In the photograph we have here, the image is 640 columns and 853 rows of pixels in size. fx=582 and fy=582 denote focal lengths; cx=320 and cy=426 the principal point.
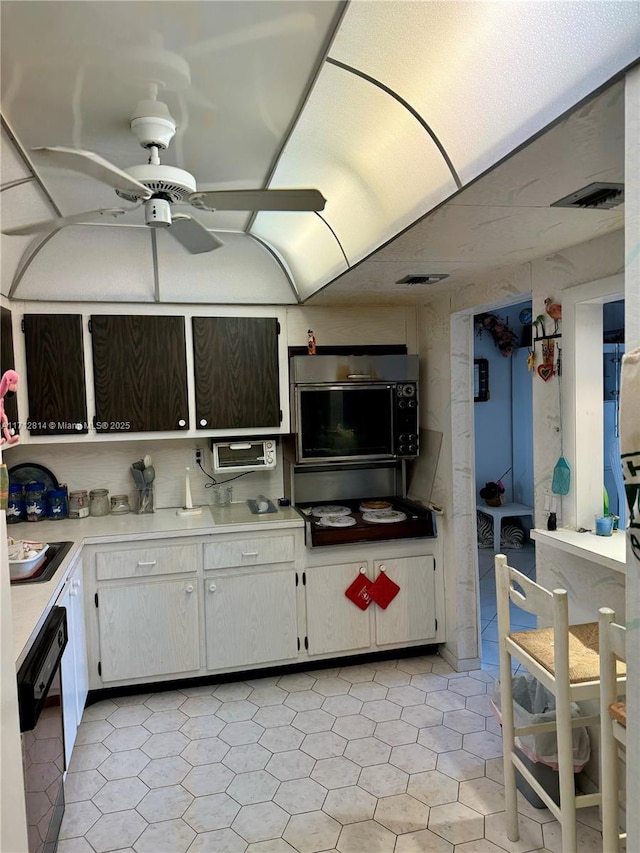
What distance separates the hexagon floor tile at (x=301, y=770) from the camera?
2092 millimetres

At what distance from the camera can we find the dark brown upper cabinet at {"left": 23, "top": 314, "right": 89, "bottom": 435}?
3.09 m

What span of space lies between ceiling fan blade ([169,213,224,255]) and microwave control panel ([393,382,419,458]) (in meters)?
1.59

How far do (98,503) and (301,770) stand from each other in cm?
185

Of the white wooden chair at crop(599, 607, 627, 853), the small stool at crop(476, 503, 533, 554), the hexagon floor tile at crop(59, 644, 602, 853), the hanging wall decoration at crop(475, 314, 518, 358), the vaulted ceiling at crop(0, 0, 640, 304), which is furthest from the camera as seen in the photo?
the hanging wall decoration at crop(475, 314, 518, 358)

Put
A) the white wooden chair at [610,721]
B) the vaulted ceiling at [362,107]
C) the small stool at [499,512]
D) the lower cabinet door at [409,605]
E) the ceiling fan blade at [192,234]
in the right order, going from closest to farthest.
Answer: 1. the vaulted ceiling at [362,107]
2. the white wooden chair at [610,721]
3. the ceiling fan blade at [192,234]
4. the lower cabinet door at [409,605]
5. the small stool at [499,512]

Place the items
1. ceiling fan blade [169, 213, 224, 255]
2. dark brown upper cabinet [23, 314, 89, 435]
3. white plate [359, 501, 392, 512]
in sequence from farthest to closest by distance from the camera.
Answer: white plate [359, 501, 392, 512] → dark brown upper cabinet [23, 314, 89, 435] → ceiling fan blade [169, 213, 224, 255]

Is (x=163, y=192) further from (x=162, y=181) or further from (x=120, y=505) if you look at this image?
(x=120, y=505)

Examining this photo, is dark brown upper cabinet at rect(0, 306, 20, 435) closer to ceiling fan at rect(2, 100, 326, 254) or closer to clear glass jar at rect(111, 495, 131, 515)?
clear glass jar at rect(111, 495, 131, 515)

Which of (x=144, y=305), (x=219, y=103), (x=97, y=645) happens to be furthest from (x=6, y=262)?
(x=97, y=645)

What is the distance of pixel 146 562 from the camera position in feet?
9.93

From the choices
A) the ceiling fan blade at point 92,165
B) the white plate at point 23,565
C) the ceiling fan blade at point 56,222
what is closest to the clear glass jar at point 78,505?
the white plate at point 23,565

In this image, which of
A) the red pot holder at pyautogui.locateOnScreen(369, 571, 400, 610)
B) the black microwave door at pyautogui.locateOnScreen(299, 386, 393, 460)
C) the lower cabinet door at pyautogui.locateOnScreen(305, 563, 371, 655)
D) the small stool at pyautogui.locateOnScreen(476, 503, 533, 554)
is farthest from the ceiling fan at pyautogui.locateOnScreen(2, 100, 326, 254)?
the small stool at pyautogui.locateOnScreen(476, 503, 533, 554)

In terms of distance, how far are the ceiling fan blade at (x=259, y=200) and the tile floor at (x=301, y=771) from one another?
2.17 meters

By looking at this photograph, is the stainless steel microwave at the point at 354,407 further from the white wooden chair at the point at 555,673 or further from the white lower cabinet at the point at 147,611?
the white wooden chair at the point at 555,673
